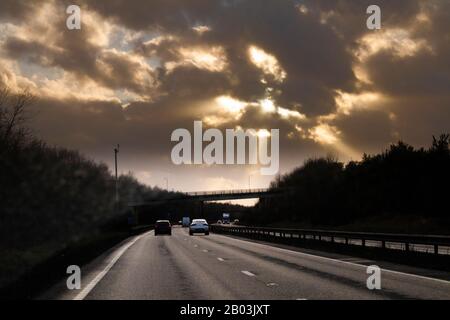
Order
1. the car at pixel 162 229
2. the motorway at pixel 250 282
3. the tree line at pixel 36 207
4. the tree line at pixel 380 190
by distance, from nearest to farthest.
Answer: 1. the motorway at pixel 250 282
2. the tree line at pixel 36 207
3. the car at pixel 162 229
4. the tree line at pixel 380 190

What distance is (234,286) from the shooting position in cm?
1605

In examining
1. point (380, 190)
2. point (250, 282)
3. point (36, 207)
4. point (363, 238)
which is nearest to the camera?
point (250, 282)

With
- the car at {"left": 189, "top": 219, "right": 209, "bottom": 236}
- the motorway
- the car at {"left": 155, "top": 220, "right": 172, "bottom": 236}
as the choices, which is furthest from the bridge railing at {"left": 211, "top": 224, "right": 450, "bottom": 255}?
the car at {"left": 155, "top": 220, "right": 172, "bottom": 236}

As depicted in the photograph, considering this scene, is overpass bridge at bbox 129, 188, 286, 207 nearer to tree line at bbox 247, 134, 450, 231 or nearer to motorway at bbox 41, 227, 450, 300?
tree line at bbox 247, 134, 450, 231

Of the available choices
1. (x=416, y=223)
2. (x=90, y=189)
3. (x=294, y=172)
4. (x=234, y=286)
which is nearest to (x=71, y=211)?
(x=90, y=189)

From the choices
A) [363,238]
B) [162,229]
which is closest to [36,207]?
[162,229]

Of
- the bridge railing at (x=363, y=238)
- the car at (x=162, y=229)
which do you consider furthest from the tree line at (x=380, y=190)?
the car at (x=162, y=229)

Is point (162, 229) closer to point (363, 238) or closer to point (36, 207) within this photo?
point (36, 207)

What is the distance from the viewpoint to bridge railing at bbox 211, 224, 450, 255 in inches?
1005

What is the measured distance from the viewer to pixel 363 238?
3203 centimetres

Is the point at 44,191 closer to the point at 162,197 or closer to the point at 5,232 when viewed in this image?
the point at 5,232

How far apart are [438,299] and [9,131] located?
46.4 metres

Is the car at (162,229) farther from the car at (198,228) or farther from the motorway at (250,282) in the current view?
the motorway at (250,282)

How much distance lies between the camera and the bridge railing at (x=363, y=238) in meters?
25.5
